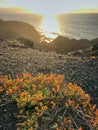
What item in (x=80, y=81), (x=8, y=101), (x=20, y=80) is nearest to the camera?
(x=8, y=101)

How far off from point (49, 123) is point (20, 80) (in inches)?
87.9

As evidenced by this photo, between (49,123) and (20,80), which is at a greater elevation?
(20,80)

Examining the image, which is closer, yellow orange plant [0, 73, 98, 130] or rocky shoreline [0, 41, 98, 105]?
yellow orange plant [0, 73, 98, 130]

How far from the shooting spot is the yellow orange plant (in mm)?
8375

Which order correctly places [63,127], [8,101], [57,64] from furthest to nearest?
1. [57,64]
2. [8,101]
3. [63,127]

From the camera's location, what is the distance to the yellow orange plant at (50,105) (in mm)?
8375

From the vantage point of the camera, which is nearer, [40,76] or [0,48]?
[40,76]

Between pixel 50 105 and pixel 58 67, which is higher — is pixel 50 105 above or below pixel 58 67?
below

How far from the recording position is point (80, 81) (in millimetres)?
11562

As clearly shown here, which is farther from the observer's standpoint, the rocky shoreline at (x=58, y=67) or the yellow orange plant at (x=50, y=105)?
the rocky shoreline at (x=58, y=67)

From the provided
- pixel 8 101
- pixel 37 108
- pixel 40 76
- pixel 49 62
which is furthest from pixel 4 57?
pixel 37 108

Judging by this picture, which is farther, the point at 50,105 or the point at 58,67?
the point at 58,67

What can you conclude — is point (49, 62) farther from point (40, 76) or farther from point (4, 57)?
point (40, 76)

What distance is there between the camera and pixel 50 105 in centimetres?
916
